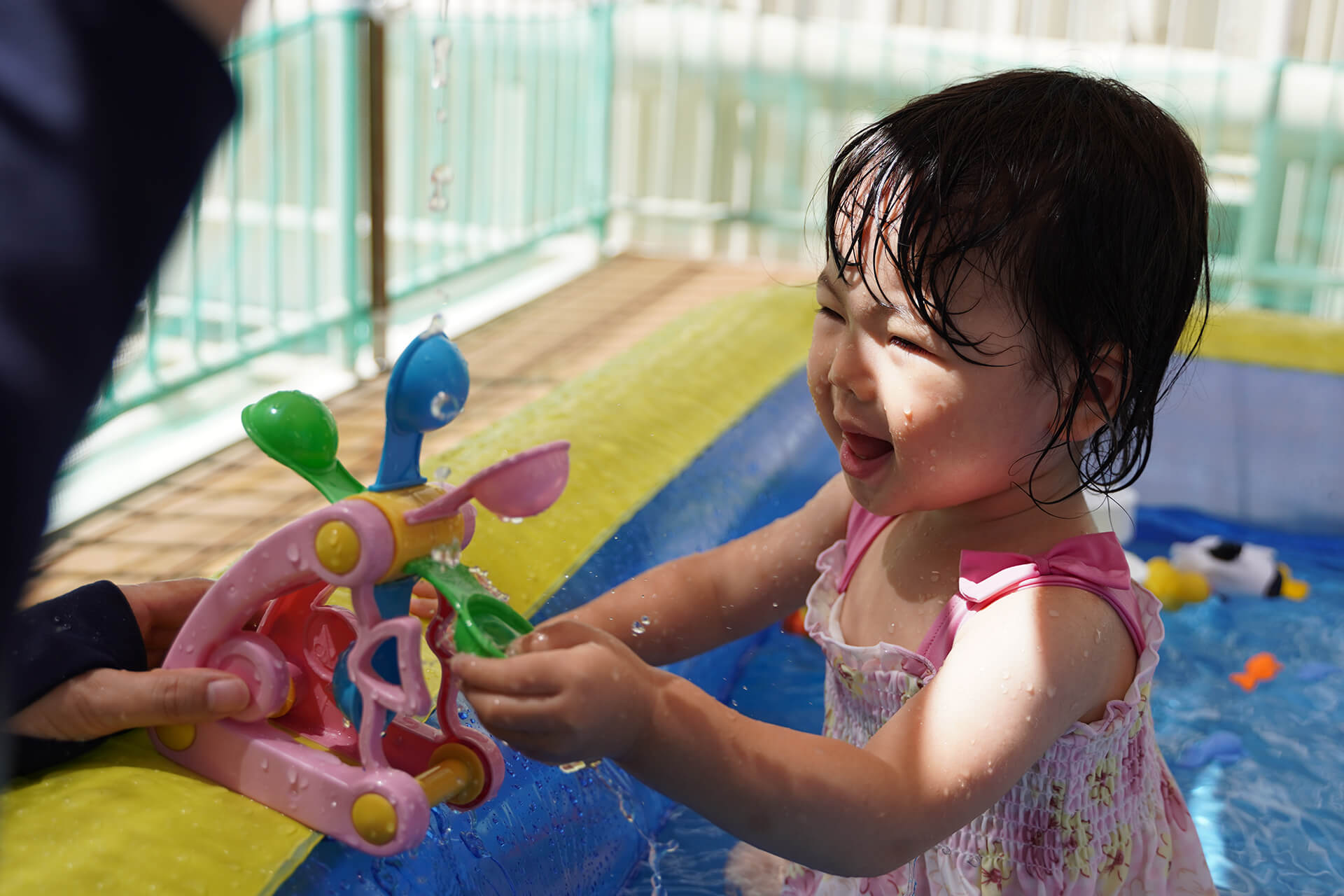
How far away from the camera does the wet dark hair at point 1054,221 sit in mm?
951

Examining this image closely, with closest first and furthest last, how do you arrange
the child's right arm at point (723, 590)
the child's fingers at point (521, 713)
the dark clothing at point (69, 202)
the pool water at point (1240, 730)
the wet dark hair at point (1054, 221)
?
1. the dark clothing at point (69, 202)
2. the child's fingers at point (521, 713)
3. the wet dark hair at point (1054, 221)
4. the child's right arm at point (723, 590)
5. the pool water at point (1240, 730)

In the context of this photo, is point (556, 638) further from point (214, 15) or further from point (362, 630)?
point (214, 15)

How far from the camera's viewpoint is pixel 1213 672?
199cm

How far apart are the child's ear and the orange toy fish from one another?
3.61 ft

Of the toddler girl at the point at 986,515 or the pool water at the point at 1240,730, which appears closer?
the toddler girl at the point at 986,515

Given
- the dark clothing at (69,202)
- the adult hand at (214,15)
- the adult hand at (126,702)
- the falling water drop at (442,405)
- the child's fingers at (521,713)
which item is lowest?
the adult hand at (126,702)

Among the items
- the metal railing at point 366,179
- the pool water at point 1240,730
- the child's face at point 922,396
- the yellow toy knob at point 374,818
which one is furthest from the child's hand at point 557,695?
the metal railing at point 366,179

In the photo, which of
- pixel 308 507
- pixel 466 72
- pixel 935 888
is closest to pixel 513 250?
pixel 466 72

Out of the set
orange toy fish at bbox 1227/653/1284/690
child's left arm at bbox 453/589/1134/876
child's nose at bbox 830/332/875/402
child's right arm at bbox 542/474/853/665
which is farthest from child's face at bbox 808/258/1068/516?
orange toy fish at bbox 1227/653/1284/690

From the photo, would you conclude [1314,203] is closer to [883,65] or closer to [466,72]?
[883,65]

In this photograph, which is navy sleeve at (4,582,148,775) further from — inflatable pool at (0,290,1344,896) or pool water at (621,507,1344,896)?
pool water at (621,507,1344,896)

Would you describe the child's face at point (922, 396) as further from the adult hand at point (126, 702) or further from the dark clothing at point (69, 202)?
the dark clothing at point (69, 202)

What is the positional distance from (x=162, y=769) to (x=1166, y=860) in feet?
2.79

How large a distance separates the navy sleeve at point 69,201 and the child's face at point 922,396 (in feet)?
2.18
